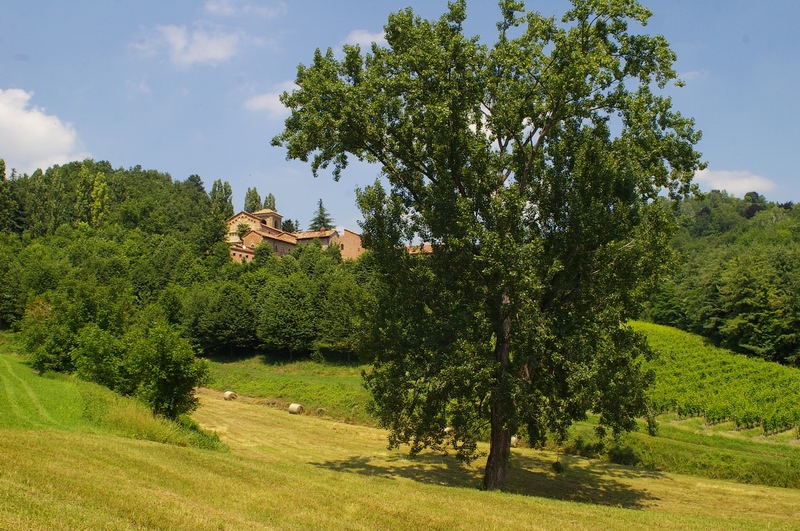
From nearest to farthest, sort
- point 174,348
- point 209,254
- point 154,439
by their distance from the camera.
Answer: point 154,439 < point 174,348 < point 209,254

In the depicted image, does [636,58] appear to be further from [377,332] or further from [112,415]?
[112,415]

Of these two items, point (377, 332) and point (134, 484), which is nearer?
point (134, 484)

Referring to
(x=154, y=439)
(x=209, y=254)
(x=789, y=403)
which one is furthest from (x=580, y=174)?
(x=209, y=254)

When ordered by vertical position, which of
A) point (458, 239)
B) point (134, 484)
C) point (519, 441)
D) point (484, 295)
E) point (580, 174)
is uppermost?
point (580, 174)

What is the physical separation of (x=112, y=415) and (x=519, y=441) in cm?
1982

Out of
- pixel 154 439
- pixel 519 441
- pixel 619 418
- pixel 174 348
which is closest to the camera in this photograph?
pixel 619 418

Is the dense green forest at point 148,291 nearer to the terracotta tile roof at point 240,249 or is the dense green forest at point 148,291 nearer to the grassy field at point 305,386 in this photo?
the grassy field at point 305,386

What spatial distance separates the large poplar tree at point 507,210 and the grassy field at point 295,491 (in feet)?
10.9

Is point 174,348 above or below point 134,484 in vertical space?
above

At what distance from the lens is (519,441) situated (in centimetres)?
A: 3067

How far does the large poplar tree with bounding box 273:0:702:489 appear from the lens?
18016mm

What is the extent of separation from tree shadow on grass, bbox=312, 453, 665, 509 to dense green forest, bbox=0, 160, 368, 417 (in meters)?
5.56

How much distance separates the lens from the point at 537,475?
23.5 metres

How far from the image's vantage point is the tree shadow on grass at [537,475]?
20344mm
